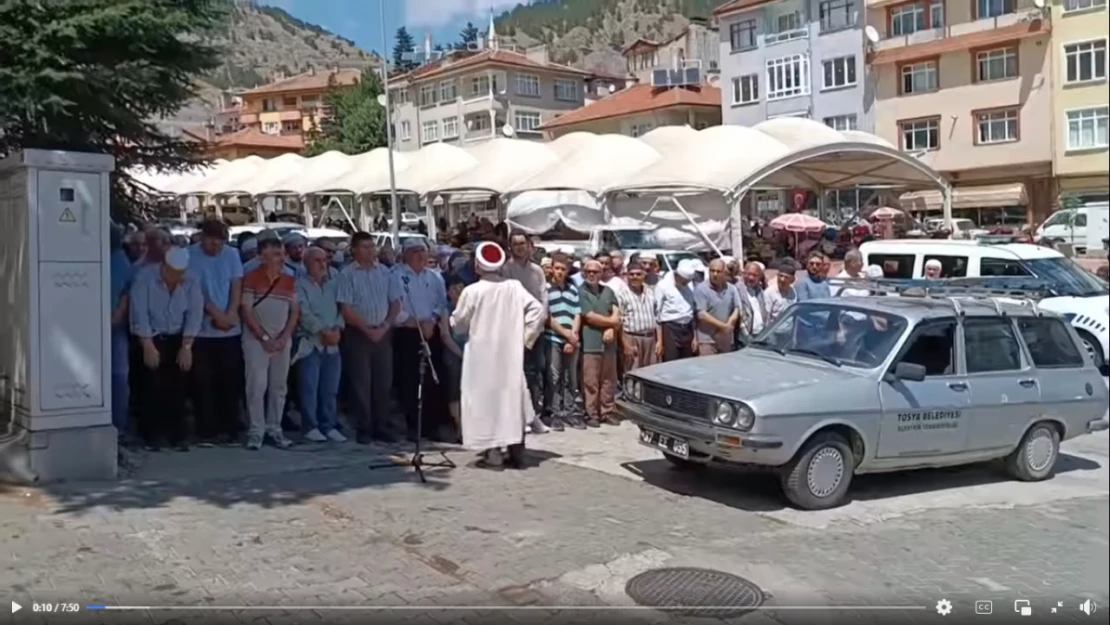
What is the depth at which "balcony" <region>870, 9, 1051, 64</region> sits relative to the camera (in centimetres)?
661

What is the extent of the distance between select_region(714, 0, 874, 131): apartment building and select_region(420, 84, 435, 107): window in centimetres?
513

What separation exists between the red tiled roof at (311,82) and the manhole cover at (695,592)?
11.1 m

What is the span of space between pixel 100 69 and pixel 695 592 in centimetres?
1004

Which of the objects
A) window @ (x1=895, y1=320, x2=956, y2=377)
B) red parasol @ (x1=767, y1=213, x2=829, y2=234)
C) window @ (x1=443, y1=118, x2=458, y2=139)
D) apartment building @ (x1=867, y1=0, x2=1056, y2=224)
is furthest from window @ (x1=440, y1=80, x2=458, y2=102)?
window @ (x1=895, y1=320, x2=956, y2=377)

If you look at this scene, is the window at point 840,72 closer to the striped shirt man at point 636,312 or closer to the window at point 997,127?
the window at point 997,127

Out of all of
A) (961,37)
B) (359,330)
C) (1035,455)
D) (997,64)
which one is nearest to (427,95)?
(359,330)

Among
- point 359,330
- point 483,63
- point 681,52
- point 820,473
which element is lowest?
point 820,473

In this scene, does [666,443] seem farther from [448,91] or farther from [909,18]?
[448,91]

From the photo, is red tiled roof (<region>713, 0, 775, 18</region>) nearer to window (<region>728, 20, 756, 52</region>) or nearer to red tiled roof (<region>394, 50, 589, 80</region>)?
window (<region>728, 20, 756, 52</region>)

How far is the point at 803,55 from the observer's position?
11.9 metres

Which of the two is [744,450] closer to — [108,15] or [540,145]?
[108,15]

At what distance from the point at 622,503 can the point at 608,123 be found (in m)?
19.3

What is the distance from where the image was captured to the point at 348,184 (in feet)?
93.7

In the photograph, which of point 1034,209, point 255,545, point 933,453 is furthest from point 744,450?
point 255,545
